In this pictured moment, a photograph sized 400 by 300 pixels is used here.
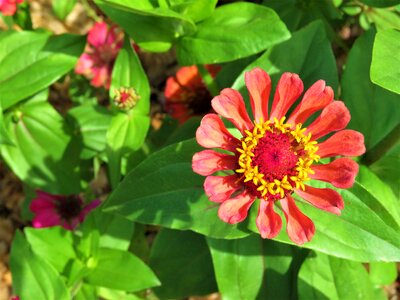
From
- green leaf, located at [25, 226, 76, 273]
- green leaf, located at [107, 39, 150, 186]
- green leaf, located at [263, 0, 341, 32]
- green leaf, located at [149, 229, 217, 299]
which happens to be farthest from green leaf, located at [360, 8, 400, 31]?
green leaf, located at [25, 226, 76, 273]

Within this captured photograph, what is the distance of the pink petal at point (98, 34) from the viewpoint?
1.64 metres

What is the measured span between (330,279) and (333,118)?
1.86 ft

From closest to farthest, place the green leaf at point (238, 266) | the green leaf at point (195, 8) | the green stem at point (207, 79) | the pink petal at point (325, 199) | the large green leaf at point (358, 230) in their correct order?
the pink petal at point (325, 199), the large green leaf at point (358, 230), the green leaf at point (195, 8), the green leaf at point (238, 266), the green stem at point (207, 79)

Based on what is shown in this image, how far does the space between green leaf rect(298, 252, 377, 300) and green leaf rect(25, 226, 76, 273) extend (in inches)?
25.0

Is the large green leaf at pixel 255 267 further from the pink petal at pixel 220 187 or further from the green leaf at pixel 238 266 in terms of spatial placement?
the pink petal at pixel 220 187

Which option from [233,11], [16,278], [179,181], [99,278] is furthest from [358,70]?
[16,278]

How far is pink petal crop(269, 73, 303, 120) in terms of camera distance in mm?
864

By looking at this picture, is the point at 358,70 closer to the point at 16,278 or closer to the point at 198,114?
the point at 198,114

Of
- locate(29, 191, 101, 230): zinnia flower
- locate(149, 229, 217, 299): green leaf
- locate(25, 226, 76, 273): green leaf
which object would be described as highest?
locate(25, 226, 76, 273): green leaf

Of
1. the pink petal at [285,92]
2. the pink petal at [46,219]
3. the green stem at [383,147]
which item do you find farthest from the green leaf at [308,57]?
the pink petal at [46,219]

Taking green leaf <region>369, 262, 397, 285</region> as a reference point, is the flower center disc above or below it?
above

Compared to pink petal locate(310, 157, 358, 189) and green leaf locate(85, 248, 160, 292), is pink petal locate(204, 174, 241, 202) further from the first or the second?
green leaf locate(85, 248, 160, 292)

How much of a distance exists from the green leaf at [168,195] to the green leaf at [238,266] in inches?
7.6

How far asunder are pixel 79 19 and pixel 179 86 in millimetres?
680
